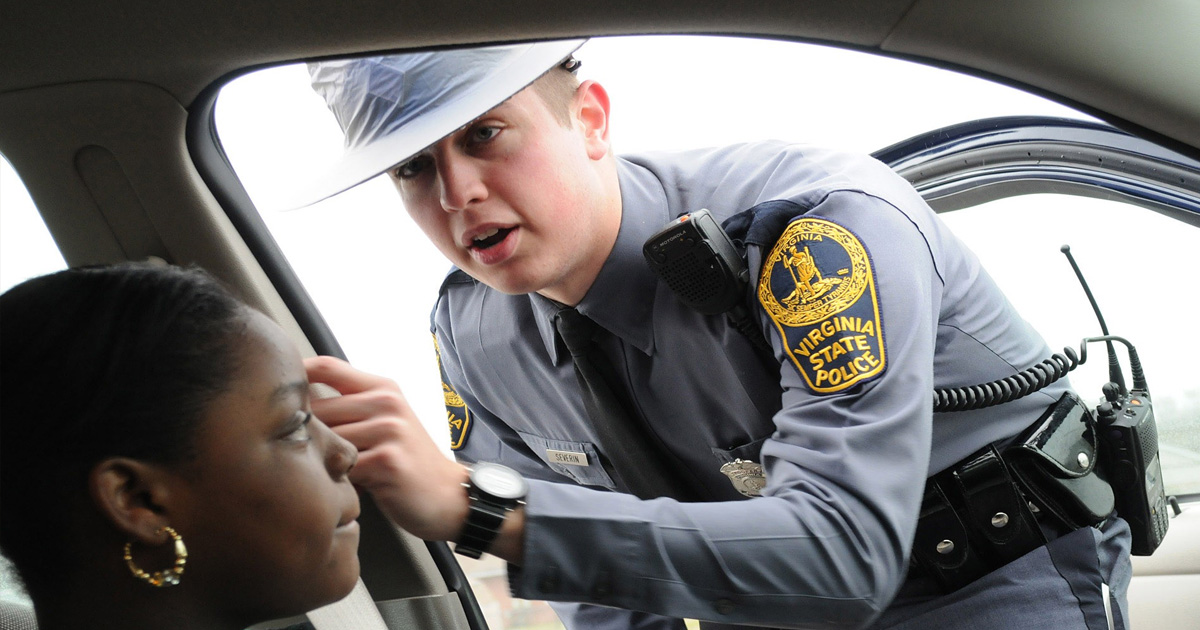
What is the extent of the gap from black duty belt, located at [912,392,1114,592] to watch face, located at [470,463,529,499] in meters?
0.61

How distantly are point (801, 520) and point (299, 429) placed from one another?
485 mm

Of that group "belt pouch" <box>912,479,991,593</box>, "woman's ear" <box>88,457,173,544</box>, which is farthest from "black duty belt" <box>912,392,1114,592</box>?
"woman's ear" <box>88,457,173,544</box>

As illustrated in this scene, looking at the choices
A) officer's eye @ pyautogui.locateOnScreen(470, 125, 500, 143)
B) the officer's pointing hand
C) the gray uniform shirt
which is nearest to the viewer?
the officer's pointing hand

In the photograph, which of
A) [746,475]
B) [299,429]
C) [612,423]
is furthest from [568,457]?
[299,429]

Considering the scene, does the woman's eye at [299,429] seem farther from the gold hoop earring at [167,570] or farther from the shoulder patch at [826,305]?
the shoulder patch at [826,305]

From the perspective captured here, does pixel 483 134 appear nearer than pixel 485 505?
No

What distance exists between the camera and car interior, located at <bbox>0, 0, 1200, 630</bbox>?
61 centimetres

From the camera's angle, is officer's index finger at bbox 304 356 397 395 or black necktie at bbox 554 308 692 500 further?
black necktie at bbox 554 308 692 500

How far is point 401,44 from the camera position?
71 cm

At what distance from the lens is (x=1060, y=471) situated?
4.20 ft

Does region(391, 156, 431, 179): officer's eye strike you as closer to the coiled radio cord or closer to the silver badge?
the silver badge

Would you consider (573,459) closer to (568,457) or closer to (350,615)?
(568,457)

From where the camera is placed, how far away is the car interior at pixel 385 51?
2.00ft

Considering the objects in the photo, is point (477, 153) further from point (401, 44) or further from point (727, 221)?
point (401, 44)
